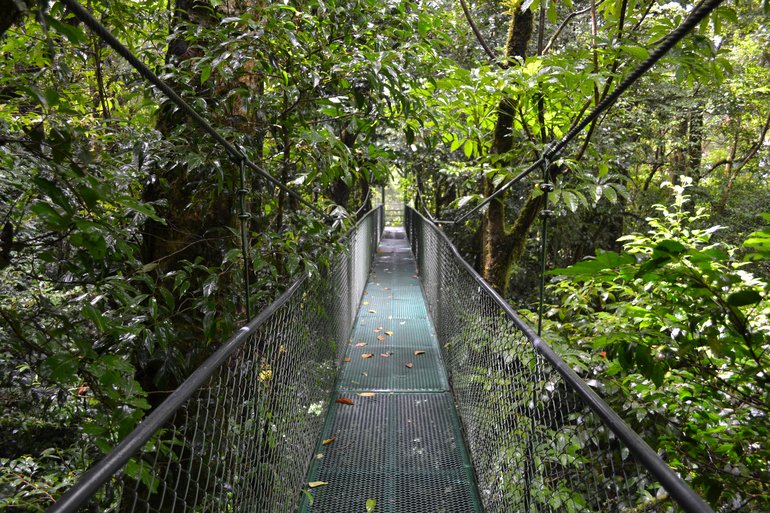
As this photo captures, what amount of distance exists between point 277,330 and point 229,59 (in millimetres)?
928

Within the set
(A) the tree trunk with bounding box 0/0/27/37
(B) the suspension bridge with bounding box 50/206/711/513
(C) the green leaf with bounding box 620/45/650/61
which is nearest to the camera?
(A) the tree trunk with bounding box 0/0/27/37

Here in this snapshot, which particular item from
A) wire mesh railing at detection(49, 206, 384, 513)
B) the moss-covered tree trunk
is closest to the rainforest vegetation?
wire mesh railing at detection(49, 206, 384, 513)

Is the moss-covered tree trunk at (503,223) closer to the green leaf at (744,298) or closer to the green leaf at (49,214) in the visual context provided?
the green leaf at (744,298)

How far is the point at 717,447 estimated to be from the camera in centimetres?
141

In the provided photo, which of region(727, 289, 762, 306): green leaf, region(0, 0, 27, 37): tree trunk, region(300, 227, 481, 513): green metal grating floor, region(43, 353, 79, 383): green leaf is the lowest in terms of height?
region(300, 227, 481, 513): green metal grating floor

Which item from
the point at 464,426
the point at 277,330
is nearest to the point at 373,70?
the point at 277,330

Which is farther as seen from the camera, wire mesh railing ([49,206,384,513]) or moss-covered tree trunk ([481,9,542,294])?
moss-covered tree trunk ([481,9,542,294])

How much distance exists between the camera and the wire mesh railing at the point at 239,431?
2.93ft

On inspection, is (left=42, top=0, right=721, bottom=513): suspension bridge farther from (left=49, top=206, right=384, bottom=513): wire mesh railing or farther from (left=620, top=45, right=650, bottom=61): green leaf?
(left=620, top=45, right=650, bottom=61): green leaf

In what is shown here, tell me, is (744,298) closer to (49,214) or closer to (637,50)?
(637,50)

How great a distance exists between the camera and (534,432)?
1513 millimetres

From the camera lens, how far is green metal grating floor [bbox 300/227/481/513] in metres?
2.01

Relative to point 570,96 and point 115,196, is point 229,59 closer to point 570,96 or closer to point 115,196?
point 115,196

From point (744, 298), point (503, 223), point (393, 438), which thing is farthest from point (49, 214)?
point (503, 223)
